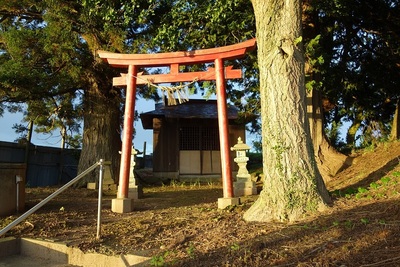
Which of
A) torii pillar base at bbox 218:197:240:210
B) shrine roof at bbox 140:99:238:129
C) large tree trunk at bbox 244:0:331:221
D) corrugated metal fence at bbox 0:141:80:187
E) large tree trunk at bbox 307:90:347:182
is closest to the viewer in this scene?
large tree trunk at bbox 244:0:331:221

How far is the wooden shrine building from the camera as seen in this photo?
16875 mm

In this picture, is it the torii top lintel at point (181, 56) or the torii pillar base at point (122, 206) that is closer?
the torii pillar base at point (122, 206)

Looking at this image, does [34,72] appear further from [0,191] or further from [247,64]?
[247,64]

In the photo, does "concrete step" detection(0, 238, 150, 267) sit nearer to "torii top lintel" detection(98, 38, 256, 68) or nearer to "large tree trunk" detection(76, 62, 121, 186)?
"torii top lintel" detection(98, 38, 256, 68)

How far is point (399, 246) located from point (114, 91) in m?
10.9

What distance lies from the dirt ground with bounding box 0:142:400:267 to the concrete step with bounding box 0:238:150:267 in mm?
122

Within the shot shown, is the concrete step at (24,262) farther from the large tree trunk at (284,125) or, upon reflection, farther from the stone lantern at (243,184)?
the stone lantern at (243,184)

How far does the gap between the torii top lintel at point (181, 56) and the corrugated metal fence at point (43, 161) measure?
317 inches

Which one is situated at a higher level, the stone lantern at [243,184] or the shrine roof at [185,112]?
the shrine roof at [185,112]

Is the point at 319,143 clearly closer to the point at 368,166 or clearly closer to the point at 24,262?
the point at 368,166

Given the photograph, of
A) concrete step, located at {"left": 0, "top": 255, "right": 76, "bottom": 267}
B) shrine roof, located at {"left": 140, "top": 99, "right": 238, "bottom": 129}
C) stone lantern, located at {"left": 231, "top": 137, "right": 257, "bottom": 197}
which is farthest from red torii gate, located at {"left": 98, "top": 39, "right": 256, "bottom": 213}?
shrine roof, located at {"left": 140, "top": 99, "right": 238, "bottom": 129}

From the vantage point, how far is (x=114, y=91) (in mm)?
12852

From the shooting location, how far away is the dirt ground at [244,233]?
3.55 metres

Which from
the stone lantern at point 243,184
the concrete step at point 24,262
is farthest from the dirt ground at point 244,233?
the stone lantern at point 243,184
